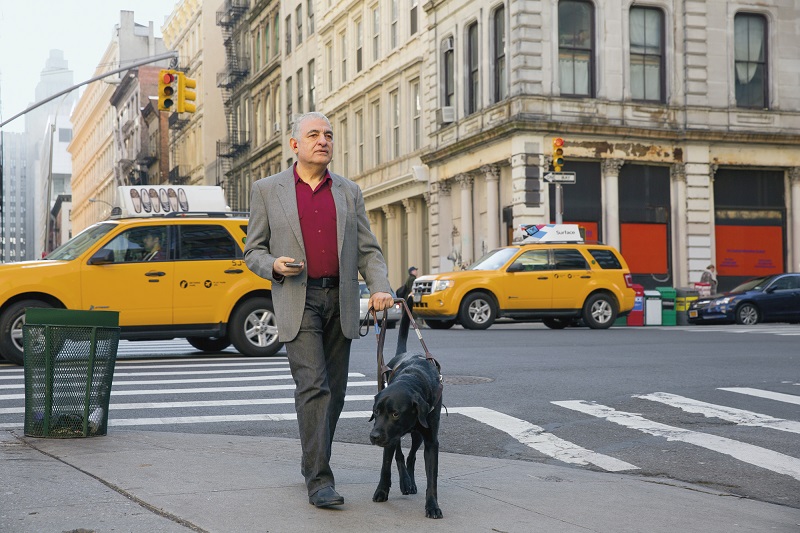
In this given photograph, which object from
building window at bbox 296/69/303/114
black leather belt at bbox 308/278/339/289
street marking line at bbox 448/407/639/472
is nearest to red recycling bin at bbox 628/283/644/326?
street marking line at bbox 448/407/639/472

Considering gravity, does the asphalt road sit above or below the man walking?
below

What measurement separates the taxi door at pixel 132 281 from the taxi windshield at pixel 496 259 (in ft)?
35.0

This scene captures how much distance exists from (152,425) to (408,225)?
35019 mm

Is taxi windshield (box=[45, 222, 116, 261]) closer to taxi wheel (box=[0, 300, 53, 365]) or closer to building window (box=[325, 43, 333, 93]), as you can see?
taxi wheel (box=[0, 300, 53, 365])

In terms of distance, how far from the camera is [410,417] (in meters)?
5.17

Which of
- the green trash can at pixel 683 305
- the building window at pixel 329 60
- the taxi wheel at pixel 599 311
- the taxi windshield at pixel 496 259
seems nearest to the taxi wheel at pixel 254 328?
the taxi windshield at pixel 496 259

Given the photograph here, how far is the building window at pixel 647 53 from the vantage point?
Answer: 35312mm

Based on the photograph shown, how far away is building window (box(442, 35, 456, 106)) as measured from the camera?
39.1 metres

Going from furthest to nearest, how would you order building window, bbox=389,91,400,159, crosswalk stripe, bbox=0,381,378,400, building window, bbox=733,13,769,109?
building window, bbox=389,91,400,159
building window, bbox=733,13,769,109
crosswalk stripe, bbox=0,381,378,400

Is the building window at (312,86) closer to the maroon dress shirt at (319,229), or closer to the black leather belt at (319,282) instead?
the maroon dress shirt at (319,229)

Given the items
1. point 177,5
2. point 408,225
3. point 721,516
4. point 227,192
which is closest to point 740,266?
point 408,225

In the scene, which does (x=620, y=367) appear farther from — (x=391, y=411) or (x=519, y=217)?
(x=519, y=217)

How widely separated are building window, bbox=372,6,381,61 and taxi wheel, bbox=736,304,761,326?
22231mm

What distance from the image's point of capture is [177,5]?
281 ft
